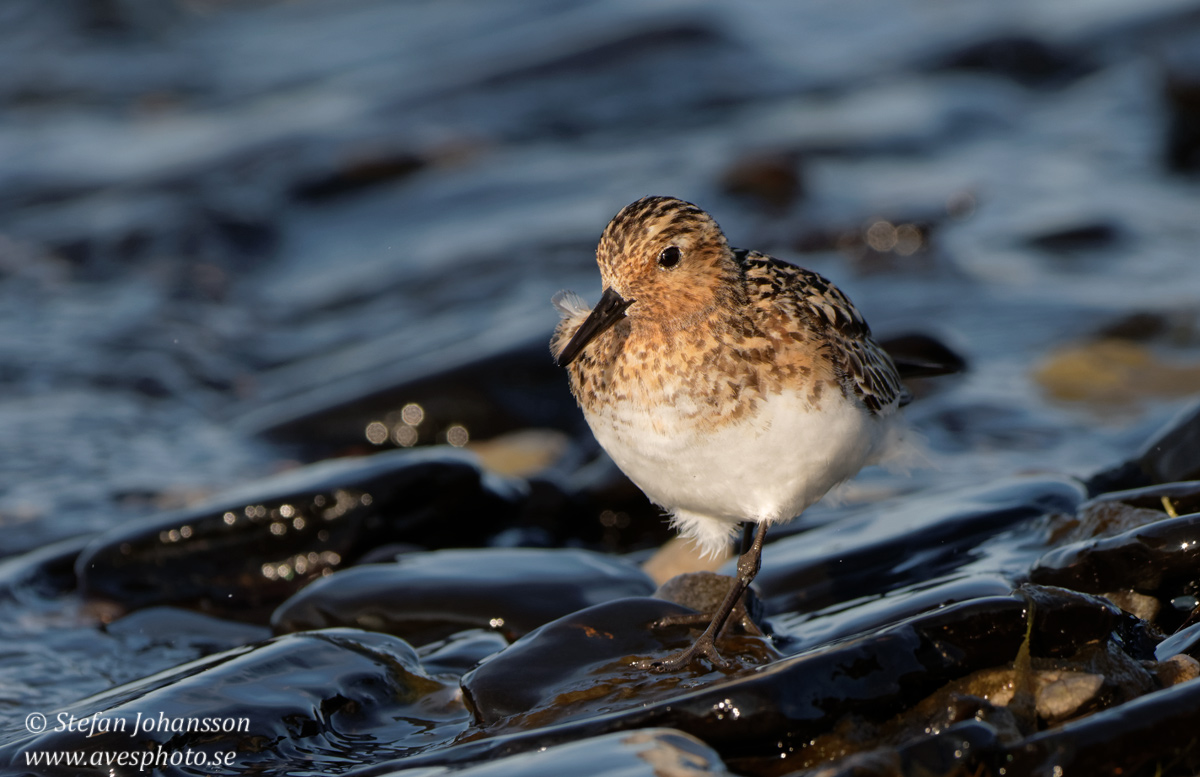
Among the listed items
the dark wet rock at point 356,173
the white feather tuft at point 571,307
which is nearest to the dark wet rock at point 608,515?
the white feather tuft at point 571,307

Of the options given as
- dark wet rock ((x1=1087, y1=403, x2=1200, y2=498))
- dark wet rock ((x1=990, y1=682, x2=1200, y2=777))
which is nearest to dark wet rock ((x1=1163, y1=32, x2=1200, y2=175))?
dark wet rock ((x1=1087, y1=403, x2=1200, y2=498))

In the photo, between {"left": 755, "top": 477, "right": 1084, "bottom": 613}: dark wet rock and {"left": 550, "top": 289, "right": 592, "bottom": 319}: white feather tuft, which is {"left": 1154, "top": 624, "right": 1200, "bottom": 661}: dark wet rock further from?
{"left": 550, "top": 289, "right": 592, "bottom": 319}: white feather tuft

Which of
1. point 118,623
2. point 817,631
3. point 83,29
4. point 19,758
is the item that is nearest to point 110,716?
point 19,758

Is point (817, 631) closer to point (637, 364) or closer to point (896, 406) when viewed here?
point (896, 406)

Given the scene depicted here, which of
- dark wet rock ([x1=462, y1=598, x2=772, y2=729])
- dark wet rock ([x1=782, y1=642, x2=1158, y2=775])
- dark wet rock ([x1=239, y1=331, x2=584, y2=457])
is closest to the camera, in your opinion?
dark wet rock ([x1=782, y1=642, x2=1158, y2=775])

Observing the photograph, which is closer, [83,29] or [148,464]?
[148,464]

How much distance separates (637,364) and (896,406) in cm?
122

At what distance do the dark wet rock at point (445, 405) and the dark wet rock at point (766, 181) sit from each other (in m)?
4.25

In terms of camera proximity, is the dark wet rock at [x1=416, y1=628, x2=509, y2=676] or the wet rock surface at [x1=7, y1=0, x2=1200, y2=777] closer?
the wet rock surface at [x1=7, y1=0, x2=1200, y2=777]

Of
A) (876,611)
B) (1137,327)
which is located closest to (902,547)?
(876,611)

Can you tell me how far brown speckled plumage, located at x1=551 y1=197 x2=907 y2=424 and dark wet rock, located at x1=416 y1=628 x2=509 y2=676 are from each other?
1064 millimetres

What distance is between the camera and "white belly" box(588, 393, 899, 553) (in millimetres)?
4344

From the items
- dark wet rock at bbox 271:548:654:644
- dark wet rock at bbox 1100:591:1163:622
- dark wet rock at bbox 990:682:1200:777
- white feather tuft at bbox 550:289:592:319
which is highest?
white feather tuft at bbox 550:289:592:319

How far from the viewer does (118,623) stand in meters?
5.87
